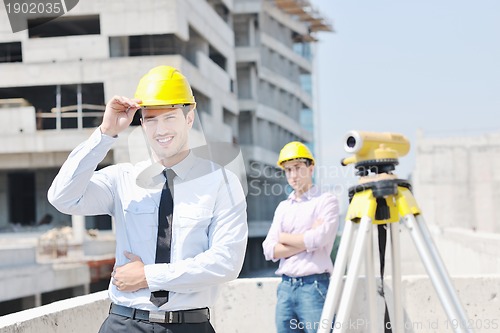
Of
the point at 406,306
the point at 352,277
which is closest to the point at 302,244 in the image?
the point at 406,306

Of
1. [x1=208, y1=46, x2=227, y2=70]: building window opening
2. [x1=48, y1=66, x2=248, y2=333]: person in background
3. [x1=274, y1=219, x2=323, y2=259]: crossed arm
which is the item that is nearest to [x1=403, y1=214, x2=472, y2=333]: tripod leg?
[x1=48, y1=66, x2=248, y2=333]: person in background

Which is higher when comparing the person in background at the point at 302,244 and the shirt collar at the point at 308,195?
the shirt collar at the point at 308,195

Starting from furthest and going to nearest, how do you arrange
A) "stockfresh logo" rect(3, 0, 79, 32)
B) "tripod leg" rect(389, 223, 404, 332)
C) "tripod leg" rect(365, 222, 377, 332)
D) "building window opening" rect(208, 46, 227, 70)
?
"building window opening" rect(208, 46, 227, 70) < "stockfresh logo" rect(3, 0, 79, 32) < "tripod leg" rect(389, 223, 404, 332) < "tripod leg" rect(365, 222, 377, 332)

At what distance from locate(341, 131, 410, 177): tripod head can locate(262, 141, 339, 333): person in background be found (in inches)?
65.1

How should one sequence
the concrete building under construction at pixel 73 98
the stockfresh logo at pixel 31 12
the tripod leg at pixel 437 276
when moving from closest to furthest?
the tripod leg at pixel 437 276 < the concrete building under construction at pixel 73 98 < the stockfresh logo at pixel 31 12

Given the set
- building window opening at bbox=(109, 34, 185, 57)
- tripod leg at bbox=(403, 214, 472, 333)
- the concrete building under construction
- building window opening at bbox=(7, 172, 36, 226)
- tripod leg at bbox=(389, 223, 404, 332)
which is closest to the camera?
tripod leg at bbox=(403, 214, 472, 333)

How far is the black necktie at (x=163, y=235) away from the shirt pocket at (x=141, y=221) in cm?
3

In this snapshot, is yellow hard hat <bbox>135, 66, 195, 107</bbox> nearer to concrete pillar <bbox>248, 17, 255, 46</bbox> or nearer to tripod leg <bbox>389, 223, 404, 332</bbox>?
tripod leg <bbox>389, 223, 404, 332</bbox>

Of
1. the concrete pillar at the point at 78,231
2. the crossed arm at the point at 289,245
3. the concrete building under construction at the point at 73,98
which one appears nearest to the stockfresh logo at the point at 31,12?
the concrete building under construction at the point at 73,98

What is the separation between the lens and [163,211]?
289 centimetres

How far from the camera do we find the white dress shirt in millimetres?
2775

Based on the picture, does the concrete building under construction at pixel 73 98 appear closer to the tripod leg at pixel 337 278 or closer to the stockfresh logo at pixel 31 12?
the stockfresh logo at pixel 31 12

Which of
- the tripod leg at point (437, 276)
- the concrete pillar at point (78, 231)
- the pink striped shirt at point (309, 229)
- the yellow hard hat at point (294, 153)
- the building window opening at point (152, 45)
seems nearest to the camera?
the tripod leg at point (437, 276)

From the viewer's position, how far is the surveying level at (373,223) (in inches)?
111
